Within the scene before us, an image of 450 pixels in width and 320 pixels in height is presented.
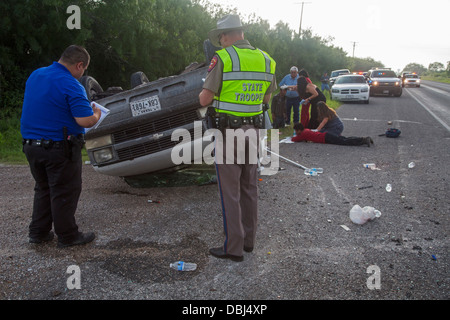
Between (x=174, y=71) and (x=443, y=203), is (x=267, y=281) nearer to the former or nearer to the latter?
(x=443, y=203)

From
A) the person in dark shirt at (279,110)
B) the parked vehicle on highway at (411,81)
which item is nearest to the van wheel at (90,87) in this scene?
the person in dark shirt at (279,110)

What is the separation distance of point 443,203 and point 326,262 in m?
2.37

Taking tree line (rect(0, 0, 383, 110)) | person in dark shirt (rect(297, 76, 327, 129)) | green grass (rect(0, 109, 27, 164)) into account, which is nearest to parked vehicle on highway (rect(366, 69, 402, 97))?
tree line (rect(0, 0, 383, 110))

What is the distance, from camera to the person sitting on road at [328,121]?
8367mm

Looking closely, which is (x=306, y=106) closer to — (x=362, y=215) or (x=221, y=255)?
(x=362, y=215)

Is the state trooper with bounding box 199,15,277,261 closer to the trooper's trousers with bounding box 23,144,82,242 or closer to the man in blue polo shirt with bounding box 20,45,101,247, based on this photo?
the man in blue polo shirt with bounding box 20,45,101,247

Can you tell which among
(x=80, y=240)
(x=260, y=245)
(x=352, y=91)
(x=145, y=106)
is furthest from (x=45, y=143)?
(x=352, y=91)

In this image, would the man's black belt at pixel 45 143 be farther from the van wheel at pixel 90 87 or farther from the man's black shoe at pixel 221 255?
the van wheel at pixel 90 87

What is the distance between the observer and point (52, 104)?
3.40m

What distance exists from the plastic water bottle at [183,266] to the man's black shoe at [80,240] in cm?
103

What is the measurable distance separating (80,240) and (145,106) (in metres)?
1.81

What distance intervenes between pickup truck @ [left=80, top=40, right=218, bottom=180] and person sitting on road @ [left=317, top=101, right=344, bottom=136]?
439 centimetres

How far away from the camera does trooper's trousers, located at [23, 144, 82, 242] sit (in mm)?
3449

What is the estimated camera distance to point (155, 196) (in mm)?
5164
